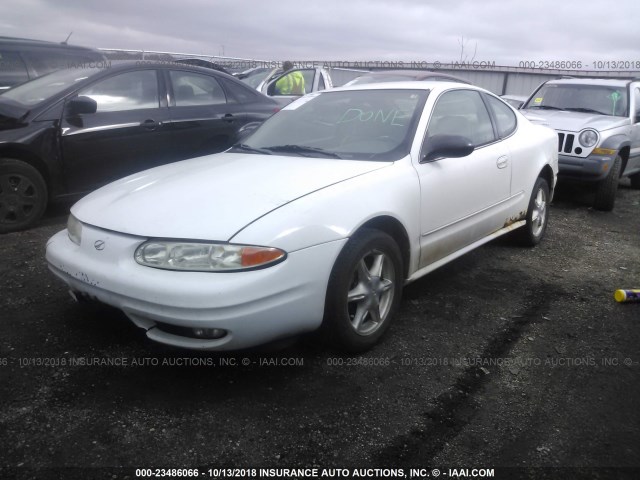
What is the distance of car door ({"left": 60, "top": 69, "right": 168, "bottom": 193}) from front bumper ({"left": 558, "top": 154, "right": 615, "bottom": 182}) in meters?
4.62

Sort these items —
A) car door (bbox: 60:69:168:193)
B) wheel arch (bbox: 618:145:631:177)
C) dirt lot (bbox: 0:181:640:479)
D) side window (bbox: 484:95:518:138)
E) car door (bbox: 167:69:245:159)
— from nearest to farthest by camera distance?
dirt lot (bbox: 0:181:640:479) < side window (bbox: 484:95:518:138) < car door (bbox: 60:69:168:193) < car door (bbox: 167:69:245:159) < wheel arch (bbox: 618:145:631:177)

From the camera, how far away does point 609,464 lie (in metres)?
2.15

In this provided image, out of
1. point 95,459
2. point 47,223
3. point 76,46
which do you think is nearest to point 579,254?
point 95,459

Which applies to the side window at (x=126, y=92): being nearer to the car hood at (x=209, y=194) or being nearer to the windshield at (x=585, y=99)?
the car hood at (x=209, y=194)

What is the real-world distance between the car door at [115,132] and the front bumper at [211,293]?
8.44 feet

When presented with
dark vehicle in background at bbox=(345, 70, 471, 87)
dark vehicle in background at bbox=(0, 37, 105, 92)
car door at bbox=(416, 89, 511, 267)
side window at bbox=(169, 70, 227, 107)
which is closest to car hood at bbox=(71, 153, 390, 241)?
car door at bbox=(416, 89, 511, 267)

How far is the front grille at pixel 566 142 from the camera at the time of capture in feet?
21.4

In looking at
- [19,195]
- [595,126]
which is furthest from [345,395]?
[595,126]

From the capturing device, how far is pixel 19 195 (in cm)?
467

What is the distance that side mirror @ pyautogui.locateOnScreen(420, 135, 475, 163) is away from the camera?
321cm

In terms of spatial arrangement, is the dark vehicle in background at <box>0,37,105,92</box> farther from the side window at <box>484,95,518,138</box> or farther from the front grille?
the front grille

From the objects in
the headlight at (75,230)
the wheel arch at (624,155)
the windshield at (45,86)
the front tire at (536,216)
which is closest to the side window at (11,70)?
the windshield at (45,86)

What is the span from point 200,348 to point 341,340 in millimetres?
724

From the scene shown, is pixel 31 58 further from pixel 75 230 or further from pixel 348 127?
pixel 348 127
